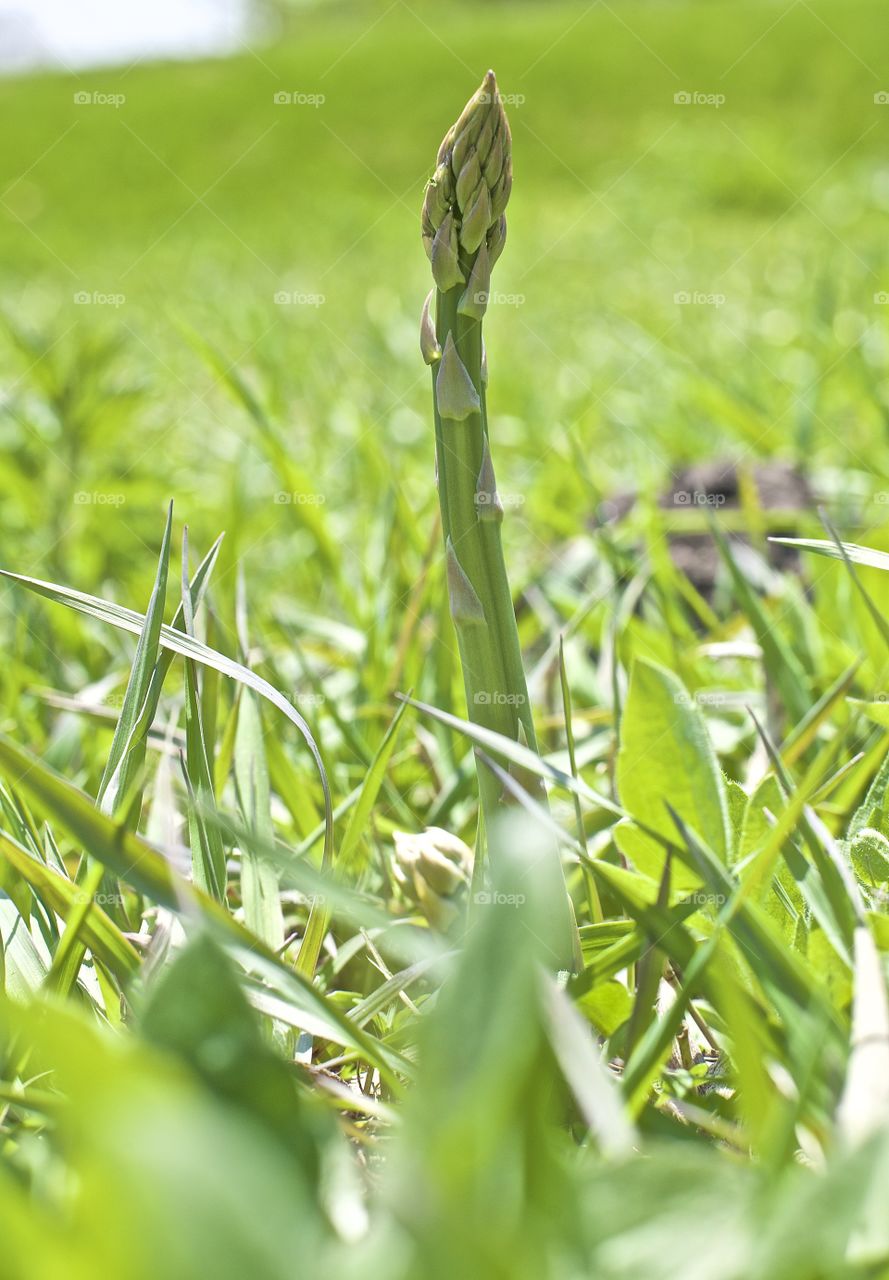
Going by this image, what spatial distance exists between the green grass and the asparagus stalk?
0.04 metres

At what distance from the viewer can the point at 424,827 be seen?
72 cm

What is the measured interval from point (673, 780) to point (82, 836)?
307 mm

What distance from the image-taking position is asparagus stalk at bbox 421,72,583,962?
18.4 inches

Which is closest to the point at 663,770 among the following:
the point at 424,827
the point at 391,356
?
the point at 424,827

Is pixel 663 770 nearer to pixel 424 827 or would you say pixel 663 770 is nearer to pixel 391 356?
pixel 424 827

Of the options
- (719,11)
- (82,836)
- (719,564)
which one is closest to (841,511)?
(719,564)

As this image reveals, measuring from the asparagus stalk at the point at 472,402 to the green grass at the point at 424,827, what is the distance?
4cm

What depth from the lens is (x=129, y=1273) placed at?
238 mm

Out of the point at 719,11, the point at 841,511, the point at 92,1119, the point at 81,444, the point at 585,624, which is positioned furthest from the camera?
the point at 719,11

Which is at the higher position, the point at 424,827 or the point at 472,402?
the point at 472,402

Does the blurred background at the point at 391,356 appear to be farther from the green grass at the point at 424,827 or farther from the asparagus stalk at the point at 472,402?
the asparagus stalk at the point at 472,402

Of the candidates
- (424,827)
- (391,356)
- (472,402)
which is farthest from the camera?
(391,356)

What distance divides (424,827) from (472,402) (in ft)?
1.13

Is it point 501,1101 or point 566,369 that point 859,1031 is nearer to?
point 501,1101
